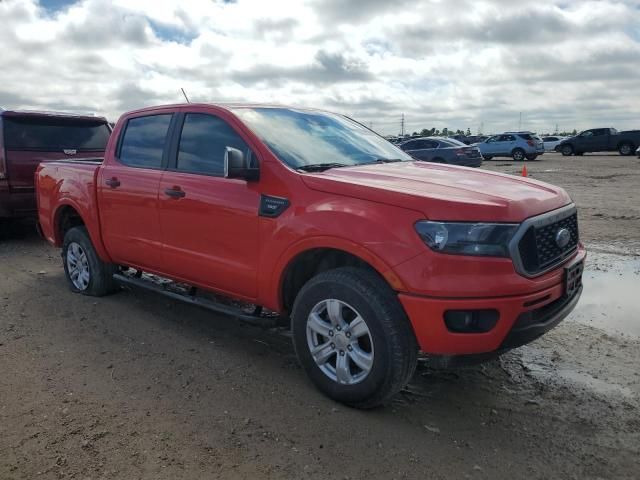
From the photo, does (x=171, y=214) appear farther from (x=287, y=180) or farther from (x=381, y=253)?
(x=381, y=253)

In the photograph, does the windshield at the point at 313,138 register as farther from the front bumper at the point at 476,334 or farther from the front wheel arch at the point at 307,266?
the front bumper at the point at 476,334

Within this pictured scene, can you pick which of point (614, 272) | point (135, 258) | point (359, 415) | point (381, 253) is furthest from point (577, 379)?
point (135, 258)

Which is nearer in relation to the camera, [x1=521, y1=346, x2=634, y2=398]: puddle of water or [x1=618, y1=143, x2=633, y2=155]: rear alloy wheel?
[x1=521, y1=346, x2=634, y2=398]: puddle of water

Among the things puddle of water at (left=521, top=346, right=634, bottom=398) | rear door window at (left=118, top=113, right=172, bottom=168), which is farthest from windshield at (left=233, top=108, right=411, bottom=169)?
puddle of water at (left=521, top=346, right=634, bottom=398)

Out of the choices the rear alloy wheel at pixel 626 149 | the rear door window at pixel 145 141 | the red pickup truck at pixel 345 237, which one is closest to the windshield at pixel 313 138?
the red pickup truck at pixel 345 237

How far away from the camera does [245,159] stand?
12.2ft

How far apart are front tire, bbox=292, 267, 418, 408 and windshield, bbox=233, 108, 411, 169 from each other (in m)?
0.93

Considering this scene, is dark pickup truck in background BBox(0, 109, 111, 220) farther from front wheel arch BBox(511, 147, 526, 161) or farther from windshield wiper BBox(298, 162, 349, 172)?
front wheel arch BBox(511, 147, 526, 161)

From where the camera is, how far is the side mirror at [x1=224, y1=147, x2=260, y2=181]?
3633 mm

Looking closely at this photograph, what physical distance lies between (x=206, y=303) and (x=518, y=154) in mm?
28625

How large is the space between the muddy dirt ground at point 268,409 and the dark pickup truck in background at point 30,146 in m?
3.38

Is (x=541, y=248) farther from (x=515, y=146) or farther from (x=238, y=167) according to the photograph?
(x=515, y=146)

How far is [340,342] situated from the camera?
11.2 feet

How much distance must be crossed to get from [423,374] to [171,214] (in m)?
2.28
